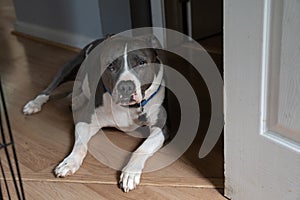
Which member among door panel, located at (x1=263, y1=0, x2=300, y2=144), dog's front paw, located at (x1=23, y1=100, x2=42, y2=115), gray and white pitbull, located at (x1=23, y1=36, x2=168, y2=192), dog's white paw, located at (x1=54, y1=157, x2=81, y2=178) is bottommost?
dog's front paw, located at (x1=23, y1=100, x2=42, y2=115)

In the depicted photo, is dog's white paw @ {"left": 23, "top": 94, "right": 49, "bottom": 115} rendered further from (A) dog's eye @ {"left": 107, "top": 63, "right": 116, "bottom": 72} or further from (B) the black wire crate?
(A) dog's eye @ {"left": 107, "top": 63, "right": 116, "bottom": 72}

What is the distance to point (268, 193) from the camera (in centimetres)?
141

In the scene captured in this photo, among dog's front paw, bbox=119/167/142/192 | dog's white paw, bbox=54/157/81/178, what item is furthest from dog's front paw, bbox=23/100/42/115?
dog's front paw, bbox=119/167/142/192

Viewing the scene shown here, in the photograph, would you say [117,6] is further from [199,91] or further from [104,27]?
[199,91]

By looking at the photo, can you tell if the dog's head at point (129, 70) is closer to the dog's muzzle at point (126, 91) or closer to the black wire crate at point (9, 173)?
the dog's muzzle at point (126, 91)

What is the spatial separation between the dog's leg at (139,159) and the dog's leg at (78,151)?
211mm

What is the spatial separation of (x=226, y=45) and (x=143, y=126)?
77 centimetres

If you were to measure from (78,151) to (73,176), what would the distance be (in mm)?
129

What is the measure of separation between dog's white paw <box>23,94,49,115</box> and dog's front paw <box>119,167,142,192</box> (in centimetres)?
83

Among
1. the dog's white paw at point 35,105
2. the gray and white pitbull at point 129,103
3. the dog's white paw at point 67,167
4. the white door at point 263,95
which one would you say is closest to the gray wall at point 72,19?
the dog's white paw at point 35,105

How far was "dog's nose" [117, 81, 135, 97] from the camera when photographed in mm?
1731

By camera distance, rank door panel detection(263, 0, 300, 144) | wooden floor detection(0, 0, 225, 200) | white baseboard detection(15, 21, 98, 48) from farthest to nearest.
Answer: white baseboard detection(15, 21, 98, 48) < wooden floor detection(0, 0, 225, 200) < door panel detection(263, 0, 300, 144)

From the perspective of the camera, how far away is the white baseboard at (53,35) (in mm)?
3215

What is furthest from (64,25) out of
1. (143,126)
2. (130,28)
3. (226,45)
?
(226,45)
